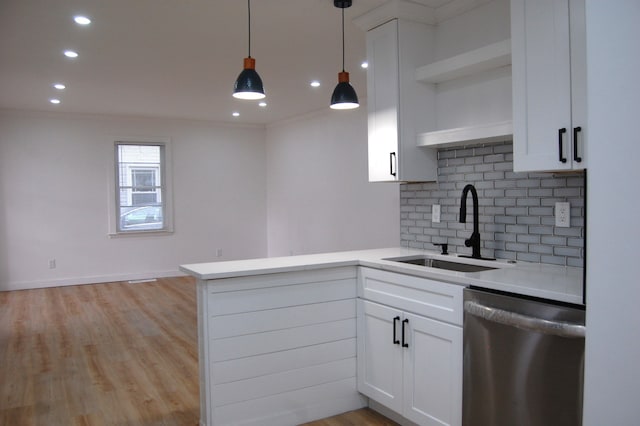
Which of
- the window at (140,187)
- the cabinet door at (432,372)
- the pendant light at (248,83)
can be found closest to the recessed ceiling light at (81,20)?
the pendant light at (248,83)

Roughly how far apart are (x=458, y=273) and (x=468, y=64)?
128cm

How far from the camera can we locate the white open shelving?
2719 mm

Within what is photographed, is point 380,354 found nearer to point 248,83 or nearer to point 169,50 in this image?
point 248,83

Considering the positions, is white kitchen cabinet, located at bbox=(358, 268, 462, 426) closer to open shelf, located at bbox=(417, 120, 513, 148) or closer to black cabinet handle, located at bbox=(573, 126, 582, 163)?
black cabinet handle, located at bbox=(573, 126, 582, 163)

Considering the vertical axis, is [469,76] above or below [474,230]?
above

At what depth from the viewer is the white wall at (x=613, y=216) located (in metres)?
1.42

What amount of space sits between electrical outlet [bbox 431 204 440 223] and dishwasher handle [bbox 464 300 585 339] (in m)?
1.19

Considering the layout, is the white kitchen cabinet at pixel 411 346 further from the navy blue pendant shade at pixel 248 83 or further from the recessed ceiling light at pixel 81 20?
the recessed ceiling light at pixel 81 20

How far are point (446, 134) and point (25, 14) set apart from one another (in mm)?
2844

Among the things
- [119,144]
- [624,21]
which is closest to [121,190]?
[119,144]

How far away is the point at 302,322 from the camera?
9.37ft

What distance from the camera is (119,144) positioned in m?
7.63

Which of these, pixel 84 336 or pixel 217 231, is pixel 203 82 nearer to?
pixel 84 336

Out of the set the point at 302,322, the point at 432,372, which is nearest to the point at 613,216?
the point at 432,372
